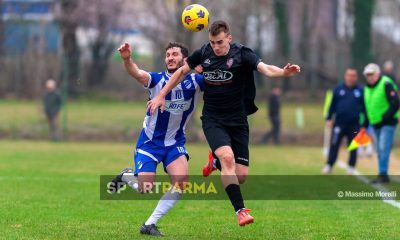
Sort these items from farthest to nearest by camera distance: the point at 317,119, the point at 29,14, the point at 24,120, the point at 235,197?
1. the point at 29,14
2. the point at 317,119
3. the point at 24,120
4. the point at 235,197

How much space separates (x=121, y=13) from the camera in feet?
126

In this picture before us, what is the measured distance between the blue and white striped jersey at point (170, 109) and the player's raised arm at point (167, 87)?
0.28 meters

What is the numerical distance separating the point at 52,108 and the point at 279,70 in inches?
769

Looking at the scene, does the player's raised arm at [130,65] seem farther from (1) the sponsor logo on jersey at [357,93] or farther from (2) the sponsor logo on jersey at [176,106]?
(1) the sponsor logo on jersey at [357,93]

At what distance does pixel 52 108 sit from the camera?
2652 centimetres

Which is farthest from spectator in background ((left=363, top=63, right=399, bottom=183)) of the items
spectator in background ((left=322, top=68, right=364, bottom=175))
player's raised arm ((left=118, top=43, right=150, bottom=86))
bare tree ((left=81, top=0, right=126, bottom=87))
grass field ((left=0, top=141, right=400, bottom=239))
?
bare tree ((left=81, top=0, right=126, bottom=87))

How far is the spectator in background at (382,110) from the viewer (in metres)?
13.6

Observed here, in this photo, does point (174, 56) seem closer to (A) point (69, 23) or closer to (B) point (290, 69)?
(B) point (290, 69)

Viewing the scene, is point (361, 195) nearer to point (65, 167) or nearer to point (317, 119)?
point (65, 167)

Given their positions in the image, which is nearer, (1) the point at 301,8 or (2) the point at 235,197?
(2) the point at 235,197

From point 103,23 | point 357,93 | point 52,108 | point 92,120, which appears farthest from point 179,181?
point 103,23

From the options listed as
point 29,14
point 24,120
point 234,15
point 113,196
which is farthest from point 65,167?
point 29,14

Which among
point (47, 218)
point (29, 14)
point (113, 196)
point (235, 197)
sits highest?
point (235, 197)

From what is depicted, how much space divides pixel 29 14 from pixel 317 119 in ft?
58.8
